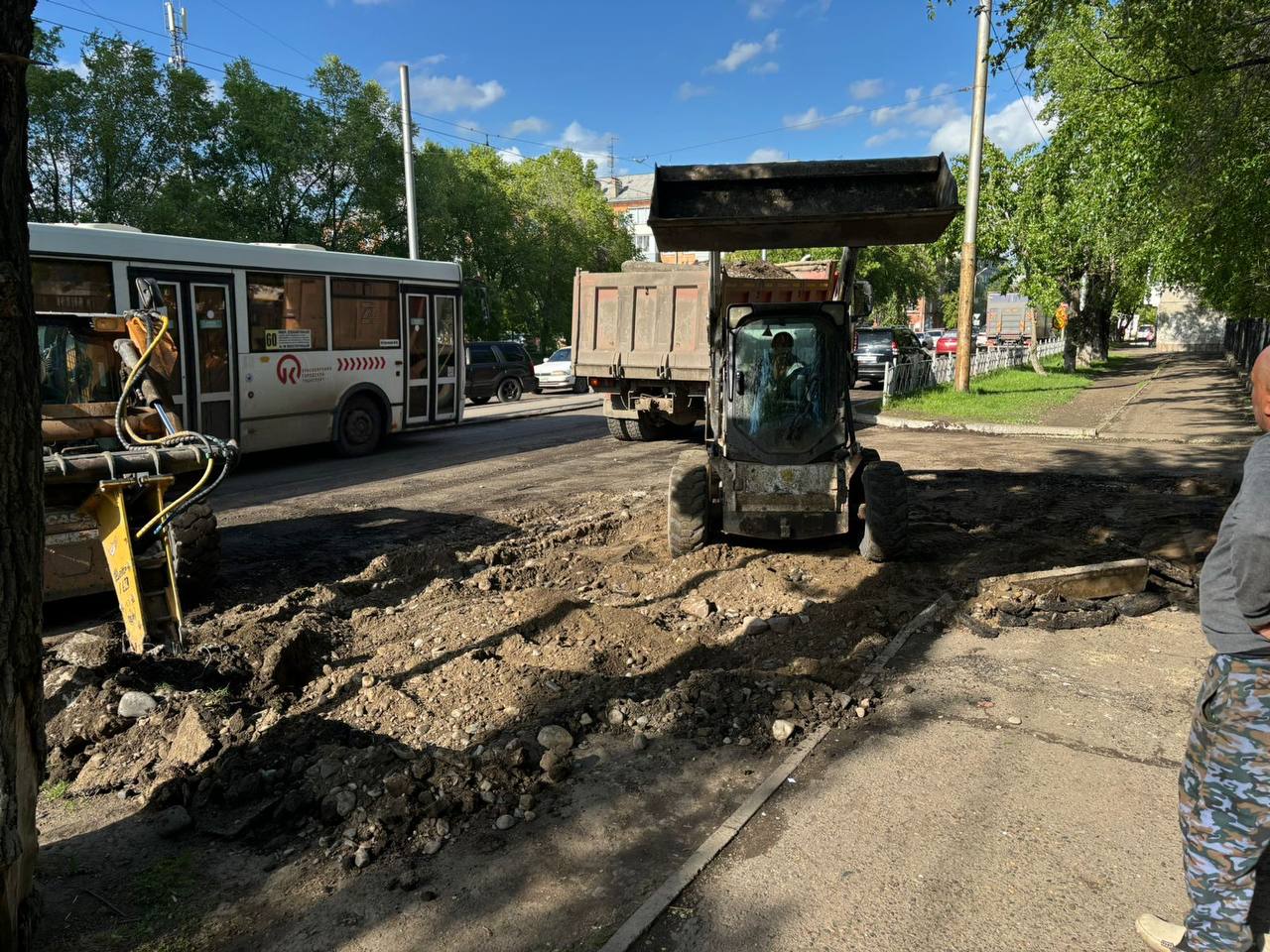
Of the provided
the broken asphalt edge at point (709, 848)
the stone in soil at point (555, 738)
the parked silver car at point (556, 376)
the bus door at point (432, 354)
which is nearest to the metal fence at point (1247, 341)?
the parked silver car at point (556, 376)

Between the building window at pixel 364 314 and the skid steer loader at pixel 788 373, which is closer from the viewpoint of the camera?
the skid steer loader at pixel 788 373

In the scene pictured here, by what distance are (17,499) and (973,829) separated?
3.40 m

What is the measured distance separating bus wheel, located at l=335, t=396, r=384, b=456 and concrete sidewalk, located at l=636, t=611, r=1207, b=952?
36.4 ft

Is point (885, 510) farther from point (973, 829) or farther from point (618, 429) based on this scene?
point (618, 429)

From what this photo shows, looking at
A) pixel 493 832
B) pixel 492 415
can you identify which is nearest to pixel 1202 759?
pixel 493 832

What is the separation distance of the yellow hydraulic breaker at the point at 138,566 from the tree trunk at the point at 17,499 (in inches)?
93.0

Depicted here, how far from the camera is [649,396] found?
14.7 meters

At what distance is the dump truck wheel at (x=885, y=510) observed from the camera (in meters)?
6.82

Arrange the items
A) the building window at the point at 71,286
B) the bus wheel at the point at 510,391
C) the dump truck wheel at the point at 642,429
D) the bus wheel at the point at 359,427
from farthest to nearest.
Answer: the bus wheel at the point at 510,391
the dump truck wheel at the point at 642,429
the bus wheel at the point at 359,427
the building window at the point at 71,286

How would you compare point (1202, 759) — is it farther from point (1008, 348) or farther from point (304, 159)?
point (1008, 348)

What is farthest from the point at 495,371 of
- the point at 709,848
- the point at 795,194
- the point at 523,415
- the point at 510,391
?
the point at 709,848

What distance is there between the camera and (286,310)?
500 inches

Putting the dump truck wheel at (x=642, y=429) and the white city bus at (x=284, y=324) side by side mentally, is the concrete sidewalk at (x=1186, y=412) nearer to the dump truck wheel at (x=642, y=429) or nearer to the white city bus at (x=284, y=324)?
the dump truck wheel at (x=642, y=429)

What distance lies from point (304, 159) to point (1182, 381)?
28064 millimetres
